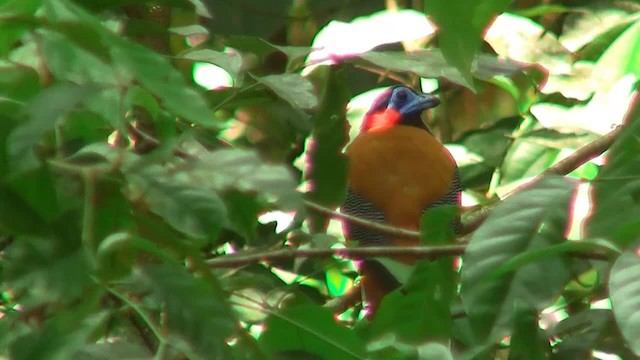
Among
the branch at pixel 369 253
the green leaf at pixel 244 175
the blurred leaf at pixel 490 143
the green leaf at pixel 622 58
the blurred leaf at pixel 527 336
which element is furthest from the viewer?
the blurred leaf at pixel 490 143

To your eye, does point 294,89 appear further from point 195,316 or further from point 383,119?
point 383,119

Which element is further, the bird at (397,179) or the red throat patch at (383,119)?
the red throat patch at (383,119)

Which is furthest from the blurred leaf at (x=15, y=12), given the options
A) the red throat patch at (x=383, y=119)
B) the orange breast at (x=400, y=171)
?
the red throat patch at (x=383, y=119)

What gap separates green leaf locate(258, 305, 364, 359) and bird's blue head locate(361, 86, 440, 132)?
82.8 inches

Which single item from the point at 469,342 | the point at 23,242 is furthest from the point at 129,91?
the point at 469,342

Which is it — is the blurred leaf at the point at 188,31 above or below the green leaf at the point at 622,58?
above

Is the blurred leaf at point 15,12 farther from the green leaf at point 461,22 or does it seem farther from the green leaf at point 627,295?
the green leaf at point 627,295

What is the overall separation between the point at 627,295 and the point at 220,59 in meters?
0.62

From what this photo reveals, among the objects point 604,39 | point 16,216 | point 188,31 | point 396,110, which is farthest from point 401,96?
point 16,216

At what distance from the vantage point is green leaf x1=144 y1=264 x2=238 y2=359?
1.03 m

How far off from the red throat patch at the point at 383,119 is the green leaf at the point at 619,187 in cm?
222

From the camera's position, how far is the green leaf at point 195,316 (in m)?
1.03

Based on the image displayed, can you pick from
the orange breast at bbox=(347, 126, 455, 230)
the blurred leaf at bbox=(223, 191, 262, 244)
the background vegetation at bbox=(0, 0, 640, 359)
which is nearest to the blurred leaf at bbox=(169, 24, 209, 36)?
the background vegetation at bbox=(0, 0, 640, 359)

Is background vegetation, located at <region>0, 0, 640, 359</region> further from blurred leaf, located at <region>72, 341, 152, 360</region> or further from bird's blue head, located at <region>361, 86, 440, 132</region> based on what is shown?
bird's blue head, located at <region>361, 86, 440, 132</region>
